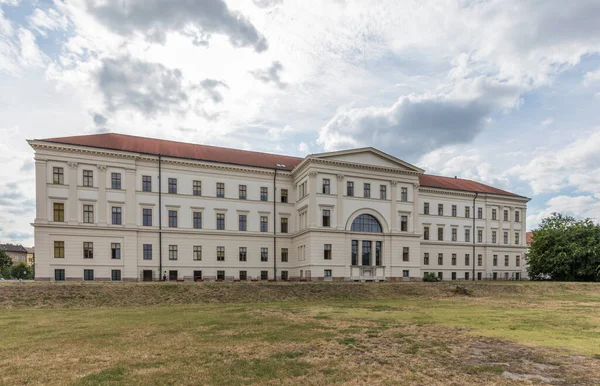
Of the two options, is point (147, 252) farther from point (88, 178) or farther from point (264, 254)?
point (264, 254)

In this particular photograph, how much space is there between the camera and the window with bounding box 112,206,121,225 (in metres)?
40.9

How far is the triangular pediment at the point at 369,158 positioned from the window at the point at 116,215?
2271 centimetres

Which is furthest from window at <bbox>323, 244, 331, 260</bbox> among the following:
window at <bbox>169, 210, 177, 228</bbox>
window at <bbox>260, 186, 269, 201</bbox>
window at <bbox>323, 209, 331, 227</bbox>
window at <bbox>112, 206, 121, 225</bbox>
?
window at <bbox>112, 206, 121, 225</bbox>

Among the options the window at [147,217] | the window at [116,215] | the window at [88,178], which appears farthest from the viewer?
the window at [147,217]

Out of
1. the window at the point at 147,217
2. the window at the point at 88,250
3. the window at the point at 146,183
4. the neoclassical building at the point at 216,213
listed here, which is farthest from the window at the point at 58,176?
the window at the point at 147,217

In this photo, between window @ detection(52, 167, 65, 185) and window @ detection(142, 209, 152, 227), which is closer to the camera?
window @ detection(52, 167, 65, 185)

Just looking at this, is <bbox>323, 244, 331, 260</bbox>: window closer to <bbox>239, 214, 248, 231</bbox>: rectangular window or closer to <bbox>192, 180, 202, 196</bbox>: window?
<bbox>239, 214, 248, 231</bbox>: rectangular window

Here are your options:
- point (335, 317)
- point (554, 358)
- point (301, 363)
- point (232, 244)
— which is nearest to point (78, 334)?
point (301, 363)

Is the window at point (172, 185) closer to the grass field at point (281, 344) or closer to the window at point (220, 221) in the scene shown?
the window at point (220, 221)

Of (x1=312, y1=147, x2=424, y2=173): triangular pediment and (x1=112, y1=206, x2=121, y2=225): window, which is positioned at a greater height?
(x1=312, y1=147, x2=424, y2=173): triangular pediment

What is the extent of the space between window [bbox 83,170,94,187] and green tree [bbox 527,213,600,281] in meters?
59.4

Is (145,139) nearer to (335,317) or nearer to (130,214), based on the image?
(130,214)

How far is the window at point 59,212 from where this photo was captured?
127ft

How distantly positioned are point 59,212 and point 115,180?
6.24 meters
